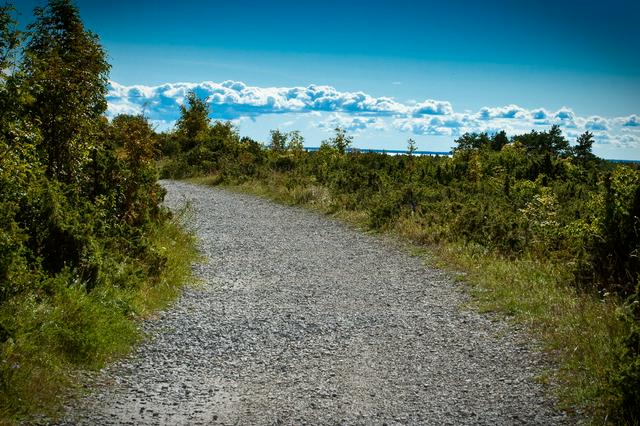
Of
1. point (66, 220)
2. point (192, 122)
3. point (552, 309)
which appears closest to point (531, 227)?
point (552, 309)

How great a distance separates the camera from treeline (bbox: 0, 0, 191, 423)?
19.6 ft

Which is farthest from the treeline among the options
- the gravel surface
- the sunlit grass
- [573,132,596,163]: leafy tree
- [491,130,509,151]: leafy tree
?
[491,130,509,151]: leafy tree

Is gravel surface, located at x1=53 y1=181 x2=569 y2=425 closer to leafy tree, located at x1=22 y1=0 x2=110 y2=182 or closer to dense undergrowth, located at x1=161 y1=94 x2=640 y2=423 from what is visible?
dense undergrowth, located at x1=161 y1=94 x2=640 y2=423

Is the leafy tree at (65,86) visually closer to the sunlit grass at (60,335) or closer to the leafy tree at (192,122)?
the sunlit grass at (60,335)

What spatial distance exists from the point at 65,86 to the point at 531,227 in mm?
9981

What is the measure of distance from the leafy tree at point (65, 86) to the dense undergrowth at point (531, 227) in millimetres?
7112

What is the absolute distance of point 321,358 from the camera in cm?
734

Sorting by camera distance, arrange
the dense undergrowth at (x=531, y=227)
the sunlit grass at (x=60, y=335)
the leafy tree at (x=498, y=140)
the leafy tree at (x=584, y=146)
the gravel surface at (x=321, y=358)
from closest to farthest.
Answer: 1. the sunlit grass at (x=60, y=335)
2. the gravel surface at (x=321, y=358)
3. the dense undergrowth at (x=531, y=227)
4. the leafy tree at (x=584, y=146)
5. the leafy tree at (x=498, y=140)

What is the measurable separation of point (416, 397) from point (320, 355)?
1682 millimetres

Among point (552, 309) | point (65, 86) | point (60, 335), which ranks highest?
point (65, 86)

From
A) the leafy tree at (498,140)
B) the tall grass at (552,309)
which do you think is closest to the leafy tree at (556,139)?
the leafy tree at (498,140)

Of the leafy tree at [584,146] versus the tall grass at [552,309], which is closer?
the tall grass at [552,309]

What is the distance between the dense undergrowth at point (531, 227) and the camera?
623 centimetres

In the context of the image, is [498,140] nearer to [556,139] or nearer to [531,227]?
[556,139]
